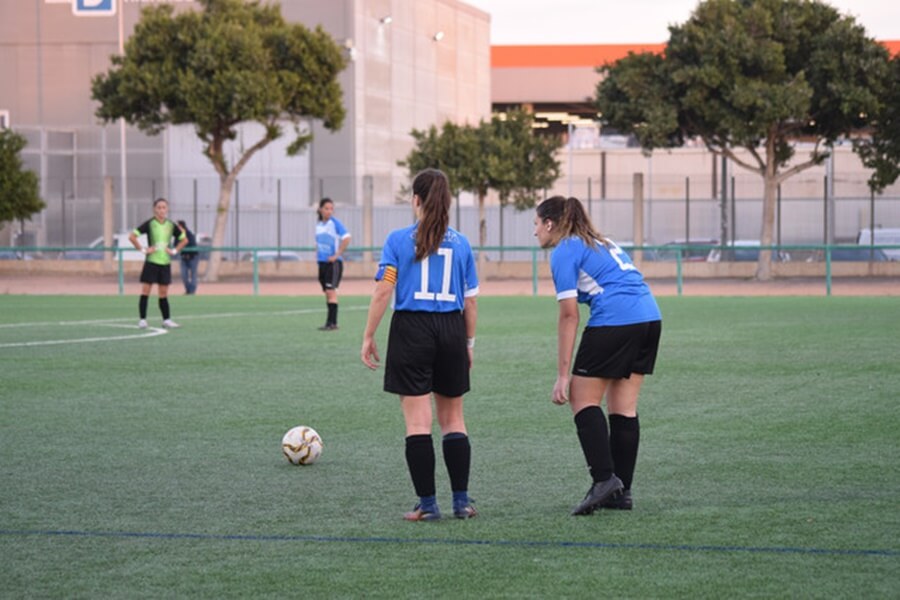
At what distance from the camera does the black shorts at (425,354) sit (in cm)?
666

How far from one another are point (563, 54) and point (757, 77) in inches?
1171

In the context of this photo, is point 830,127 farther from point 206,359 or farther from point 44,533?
point 44,533

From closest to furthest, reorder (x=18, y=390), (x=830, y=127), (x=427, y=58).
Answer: (x=18, y=390), (x=830, y=127), (x=427, y=58)

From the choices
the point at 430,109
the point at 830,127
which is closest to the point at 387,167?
the point at 430,109

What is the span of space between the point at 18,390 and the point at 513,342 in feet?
23.6

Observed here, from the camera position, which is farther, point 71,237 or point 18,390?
point 71,237

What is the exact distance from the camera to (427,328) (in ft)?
21.9

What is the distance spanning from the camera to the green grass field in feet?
18.2

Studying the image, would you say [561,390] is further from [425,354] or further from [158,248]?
[158,248]

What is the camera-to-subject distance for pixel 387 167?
59.5 m

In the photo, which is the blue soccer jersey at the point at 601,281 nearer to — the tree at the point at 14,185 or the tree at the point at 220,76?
the tree at the point at 220,76

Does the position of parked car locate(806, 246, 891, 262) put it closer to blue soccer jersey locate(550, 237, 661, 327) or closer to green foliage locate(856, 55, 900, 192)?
green foliage locate(856, 55, 900, 192)

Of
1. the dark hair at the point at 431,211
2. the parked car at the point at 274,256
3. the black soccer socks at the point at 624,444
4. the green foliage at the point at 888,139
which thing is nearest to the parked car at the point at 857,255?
the green foliage at the point at 888,139

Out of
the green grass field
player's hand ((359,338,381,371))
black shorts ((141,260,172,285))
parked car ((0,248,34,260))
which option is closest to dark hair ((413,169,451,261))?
player's hand ((359,338,381,371))
